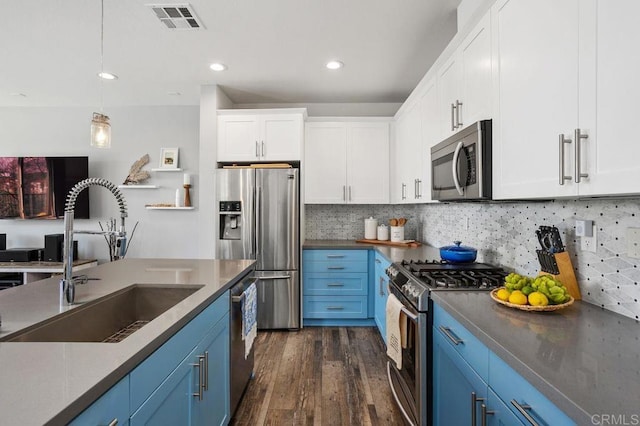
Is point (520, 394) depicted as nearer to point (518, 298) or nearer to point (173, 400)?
point (518, 298)

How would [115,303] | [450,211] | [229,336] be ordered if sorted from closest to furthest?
1. [115,303]
2. [229,336]
3. [450,211]

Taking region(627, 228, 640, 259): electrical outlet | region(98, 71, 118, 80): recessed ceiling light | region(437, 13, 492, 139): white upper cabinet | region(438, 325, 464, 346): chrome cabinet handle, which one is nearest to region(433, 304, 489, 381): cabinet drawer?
region(438, 325, 464, 346): chrome cabinet handle

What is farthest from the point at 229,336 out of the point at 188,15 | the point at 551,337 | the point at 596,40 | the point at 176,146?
the point at 176,146

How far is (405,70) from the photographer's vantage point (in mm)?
3365

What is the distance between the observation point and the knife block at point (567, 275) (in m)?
1.52

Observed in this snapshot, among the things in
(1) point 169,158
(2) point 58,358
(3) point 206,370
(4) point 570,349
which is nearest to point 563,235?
(4) point 570,349

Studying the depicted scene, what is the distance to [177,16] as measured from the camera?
2422mm

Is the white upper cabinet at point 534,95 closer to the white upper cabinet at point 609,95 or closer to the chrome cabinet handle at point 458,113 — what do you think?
the white upper cabinet at point 609,95

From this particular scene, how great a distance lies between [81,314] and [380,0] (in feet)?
7.89

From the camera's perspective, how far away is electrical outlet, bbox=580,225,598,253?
1426 mm

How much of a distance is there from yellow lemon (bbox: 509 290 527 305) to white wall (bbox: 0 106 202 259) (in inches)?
153

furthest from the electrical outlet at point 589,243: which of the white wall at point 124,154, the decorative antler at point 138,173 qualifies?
the decorative antler at point 138,173

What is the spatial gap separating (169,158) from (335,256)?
8.28 feet

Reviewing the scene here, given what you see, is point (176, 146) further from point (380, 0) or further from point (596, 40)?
point (596, 40)
